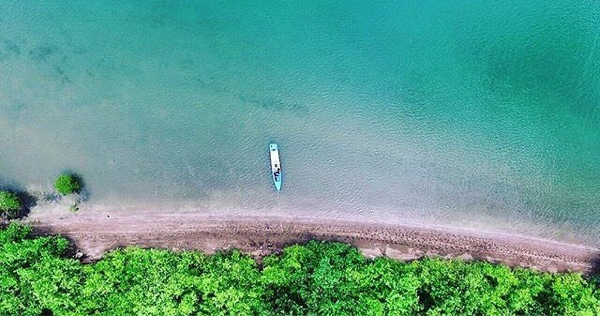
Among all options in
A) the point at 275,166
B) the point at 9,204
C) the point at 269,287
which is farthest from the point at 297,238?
the point at 9,204

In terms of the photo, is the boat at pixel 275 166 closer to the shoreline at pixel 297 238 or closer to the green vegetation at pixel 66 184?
the shoreline at pixel 297 238

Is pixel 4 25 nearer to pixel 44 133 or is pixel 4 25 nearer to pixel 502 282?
pixel 44 133

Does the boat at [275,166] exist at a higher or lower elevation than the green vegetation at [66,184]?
higher

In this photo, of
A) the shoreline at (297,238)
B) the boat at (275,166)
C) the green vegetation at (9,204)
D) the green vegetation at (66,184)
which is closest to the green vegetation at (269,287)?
the shoreline at (297,238)

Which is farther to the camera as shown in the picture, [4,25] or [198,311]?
[4,25]

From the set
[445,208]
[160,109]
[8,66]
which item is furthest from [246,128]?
[8,66]

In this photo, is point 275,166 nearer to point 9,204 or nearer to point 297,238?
point 297,238

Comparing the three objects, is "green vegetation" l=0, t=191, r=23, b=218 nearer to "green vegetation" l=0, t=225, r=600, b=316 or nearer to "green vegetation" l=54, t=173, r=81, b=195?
"green vegetation" l=54, t=173, r=81, b=195
